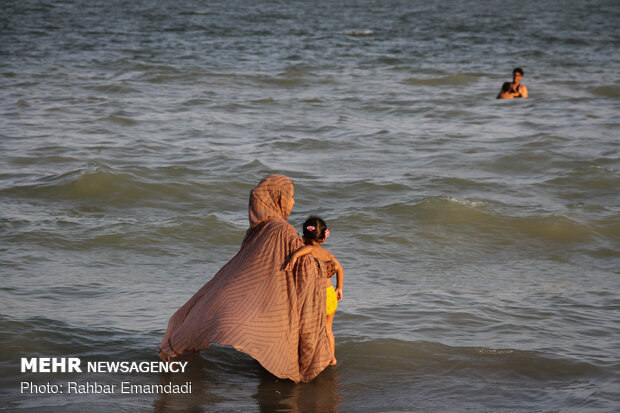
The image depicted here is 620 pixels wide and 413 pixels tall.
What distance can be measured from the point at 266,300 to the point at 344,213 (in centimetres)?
521

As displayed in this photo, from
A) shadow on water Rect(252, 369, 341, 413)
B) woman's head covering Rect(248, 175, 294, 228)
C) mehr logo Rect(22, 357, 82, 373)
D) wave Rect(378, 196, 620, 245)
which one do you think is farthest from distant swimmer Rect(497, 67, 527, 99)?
mehr logo Rect(22, 357, 82, 373)

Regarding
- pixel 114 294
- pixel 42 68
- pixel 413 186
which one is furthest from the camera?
pixel 42 68

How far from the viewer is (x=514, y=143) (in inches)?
559

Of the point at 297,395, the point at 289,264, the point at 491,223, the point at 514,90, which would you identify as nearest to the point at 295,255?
the point at 289,264

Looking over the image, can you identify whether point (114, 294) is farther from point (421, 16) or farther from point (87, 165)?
point (421, 16)

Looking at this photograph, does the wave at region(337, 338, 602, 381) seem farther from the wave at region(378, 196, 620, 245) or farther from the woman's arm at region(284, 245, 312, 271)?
the wave at region(378, 196, 620, 245)

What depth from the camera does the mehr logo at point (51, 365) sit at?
17.6 feet

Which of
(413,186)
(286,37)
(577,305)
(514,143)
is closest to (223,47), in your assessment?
(286,37)

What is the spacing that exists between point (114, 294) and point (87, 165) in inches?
200

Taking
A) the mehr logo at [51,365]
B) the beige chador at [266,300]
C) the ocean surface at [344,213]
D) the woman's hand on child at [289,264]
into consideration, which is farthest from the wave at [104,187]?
the woman's hand on child at [289,264]

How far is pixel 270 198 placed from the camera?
4.86 meters

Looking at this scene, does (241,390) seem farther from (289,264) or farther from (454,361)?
(454,361)

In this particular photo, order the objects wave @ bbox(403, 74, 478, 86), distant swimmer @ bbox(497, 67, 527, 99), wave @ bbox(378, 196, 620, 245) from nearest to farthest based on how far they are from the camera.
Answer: wave @ bbox(378, 196, 620, 245)
distant swimmer @ bbox(497, 67, 527, 99)
wave @ bbox(403, 74, 478, 86)

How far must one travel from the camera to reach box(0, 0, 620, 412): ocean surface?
5500 millimetres
